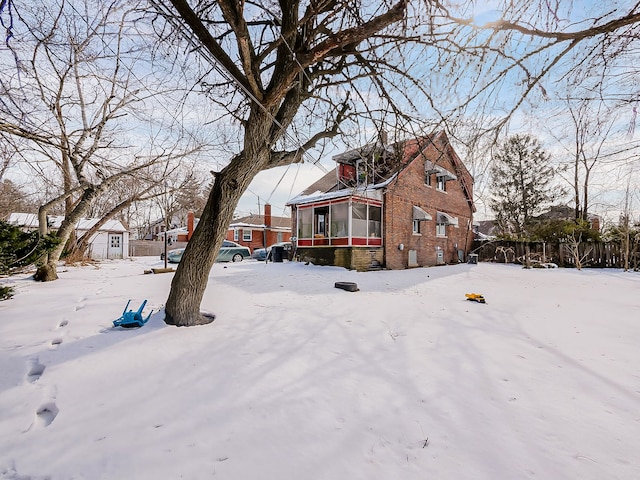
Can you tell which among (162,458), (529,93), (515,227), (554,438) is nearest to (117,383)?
(162,458)

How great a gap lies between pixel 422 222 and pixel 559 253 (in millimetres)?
8138

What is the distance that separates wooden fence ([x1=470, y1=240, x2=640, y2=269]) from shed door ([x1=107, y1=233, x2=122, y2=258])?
96.4ft

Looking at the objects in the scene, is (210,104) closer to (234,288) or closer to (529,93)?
(234,288)

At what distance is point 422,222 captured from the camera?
608 inches

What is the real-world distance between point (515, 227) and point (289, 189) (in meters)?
25.2

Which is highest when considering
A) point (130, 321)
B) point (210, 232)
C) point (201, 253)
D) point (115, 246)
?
point (210, 232)

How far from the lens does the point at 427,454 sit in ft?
5.52

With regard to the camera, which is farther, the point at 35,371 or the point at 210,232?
the point at 210,232

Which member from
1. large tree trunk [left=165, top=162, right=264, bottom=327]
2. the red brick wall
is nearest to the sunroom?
large tree trunk [left=165, top=162, right=264, bottom=327]

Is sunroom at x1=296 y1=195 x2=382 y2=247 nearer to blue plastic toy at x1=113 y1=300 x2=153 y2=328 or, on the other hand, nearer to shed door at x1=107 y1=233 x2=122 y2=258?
blue plastic toy at x1=113 y1=300 x2=153 y2=328

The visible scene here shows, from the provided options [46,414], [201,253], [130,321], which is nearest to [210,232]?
[201,253]

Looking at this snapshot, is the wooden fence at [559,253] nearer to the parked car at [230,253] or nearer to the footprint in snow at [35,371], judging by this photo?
the parked car at [230,253]

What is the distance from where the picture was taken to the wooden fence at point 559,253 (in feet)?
46.6

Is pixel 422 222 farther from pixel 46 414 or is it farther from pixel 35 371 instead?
pixel 46 414
